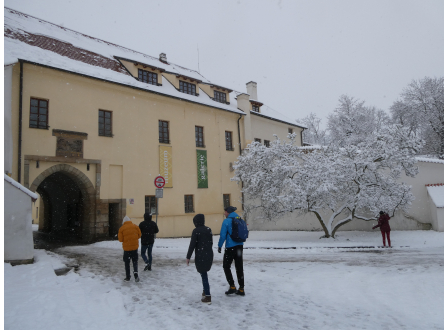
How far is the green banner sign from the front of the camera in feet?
71.1

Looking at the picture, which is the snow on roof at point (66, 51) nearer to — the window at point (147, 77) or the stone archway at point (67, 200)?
the window at point (147, 77)

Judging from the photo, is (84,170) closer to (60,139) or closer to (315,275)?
(60,139)

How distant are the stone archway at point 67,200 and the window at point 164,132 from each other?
5210mm

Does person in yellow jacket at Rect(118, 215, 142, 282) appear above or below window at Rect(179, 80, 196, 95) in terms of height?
below

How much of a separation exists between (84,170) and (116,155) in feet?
6.14

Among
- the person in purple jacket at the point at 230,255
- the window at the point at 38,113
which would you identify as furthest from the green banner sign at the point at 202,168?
the person in purple jacket at the point at 230,255

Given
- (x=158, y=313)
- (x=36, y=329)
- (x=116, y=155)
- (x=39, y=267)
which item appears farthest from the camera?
(x=116, y=155)

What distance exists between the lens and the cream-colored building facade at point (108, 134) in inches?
602

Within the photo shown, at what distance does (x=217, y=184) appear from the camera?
894 inches

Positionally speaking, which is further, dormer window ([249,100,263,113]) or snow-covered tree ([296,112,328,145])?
snow-covered tree ([296,112,328,145])

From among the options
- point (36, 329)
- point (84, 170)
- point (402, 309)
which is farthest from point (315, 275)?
point (84, 170)

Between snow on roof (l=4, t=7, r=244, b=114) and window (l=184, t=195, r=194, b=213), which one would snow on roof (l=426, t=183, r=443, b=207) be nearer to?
snow on roof (l=4, t=7, r=244, b=114)

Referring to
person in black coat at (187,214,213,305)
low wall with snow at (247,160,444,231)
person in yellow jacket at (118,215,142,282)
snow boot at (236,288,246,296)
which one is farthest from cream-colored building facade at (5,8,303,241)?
snow boot at (236,288,246,296)

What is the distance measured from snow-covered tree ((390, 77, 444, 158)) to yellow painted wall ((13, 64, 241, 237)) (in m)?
23.0
